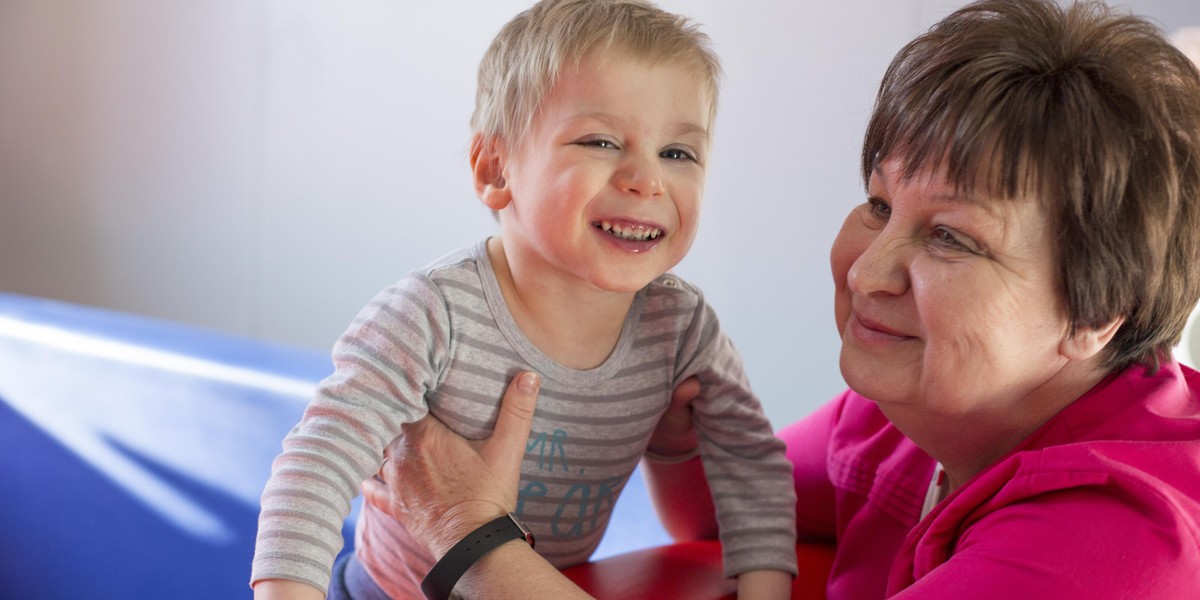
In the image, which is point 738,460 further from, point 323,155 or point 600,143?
point 323,155

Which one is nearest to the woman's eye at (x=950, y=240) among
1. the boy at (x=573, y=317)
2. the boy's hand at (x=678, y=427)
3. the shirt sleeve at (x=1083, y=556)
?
the shirt sleeve at (x=1083, y=556)

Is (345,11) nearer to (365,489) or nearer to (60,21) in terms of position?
(60,21)

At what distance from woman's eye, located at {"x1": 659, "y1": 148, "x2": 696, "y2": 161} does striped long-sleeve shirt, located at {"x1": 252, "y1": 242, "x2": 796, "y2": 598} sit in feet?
0.55

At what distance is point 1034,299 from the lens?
104cm

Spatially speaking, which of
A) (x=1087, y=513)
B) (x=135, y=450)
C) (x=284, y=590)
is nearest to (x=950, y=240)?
(x=1087, y=513)

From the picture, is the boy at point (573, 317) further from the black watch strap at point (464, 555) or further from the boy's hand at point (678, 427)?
the black watch strap at point (464, 555)

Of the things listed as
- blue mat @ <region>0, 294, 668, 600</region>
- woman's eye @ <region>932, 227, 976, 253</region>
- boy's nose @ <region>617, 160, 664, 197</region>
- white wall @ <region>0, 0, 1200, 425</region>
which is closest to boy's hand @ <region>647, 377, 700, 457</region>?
boy's nose @ <region>617, 160, 664, 197</region>

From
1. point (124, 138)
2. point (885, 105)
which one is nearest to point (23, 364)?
point (885, 105)

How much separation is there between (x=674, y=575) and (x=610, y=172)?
539 millimetres

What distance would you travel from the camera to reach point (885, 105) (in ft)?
3.80

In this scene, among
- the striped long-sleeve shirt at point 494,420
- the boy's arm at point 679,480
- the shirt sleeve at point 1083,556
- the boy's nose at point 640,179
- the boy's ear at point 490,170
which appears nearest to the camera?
the shirt sleeve at point 1083,556

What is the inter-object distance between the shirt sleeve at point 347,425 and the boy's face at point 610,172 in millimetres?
159

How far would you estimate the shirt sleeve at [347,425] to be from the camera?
114 cm

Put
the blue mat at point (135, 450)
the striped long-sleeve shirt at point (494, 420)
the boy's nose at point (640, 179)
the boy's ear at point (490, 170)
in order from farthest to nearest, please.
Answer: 1. the blue mat at point (135, 450)
2. the boy's ear at point (490, 170)
3. the boy's nose at point (640, 179)
4. the striped long-sleeve shirt at point (494, 420)
